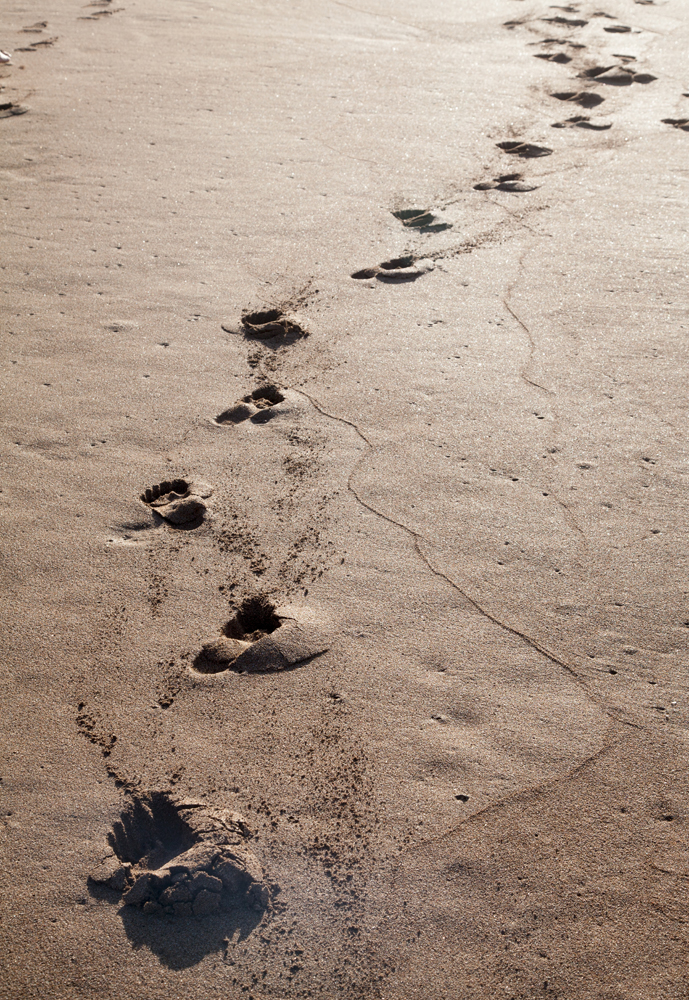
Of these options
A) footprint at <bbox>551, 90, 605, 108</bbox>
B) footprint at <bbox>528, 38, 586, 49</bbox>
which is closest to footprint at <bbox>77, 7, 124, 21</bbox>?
footprint at <bbox>528, 38, 586, 49</bbox>

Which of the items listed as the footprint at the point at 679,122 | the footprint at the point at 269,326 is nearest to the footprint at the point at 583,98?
the footprint at the point at 679,122

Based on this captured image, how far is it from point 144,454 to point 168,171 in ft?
6.29

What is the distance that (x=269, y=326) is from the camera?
2719 millimetres

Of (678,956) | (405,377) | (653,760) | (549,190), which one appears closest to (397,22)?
(549,190)

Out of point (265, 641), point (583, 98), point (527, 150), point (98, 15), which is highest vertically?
point (98, 15)

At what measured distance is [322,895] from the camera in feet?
4.56

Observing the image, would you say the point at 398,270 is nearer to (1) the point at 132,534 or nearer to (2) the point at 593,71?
(1) the point at 132,534

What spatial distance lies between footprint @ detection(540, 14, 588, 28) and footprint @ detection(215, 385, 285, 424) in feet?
13.8

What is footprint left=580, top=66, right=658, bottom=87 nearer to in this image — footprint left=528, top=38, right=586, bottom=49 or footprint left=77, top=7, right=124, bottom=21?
footprint left=528, top=38, right=586, bottom=49

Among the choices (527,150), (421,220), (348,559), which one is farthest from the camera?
(527,150)

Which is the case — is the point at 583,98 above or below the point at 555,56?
below

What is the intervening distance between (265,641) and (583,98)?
12.6ft

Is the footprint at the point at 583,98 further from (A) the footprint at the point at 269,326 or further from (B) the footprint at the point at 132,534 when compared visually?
(B) the footprint at the point at 132,534

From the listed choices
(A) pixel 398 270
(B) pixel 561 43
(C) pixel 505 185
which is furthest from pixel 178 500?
(B) pixel 561 43
